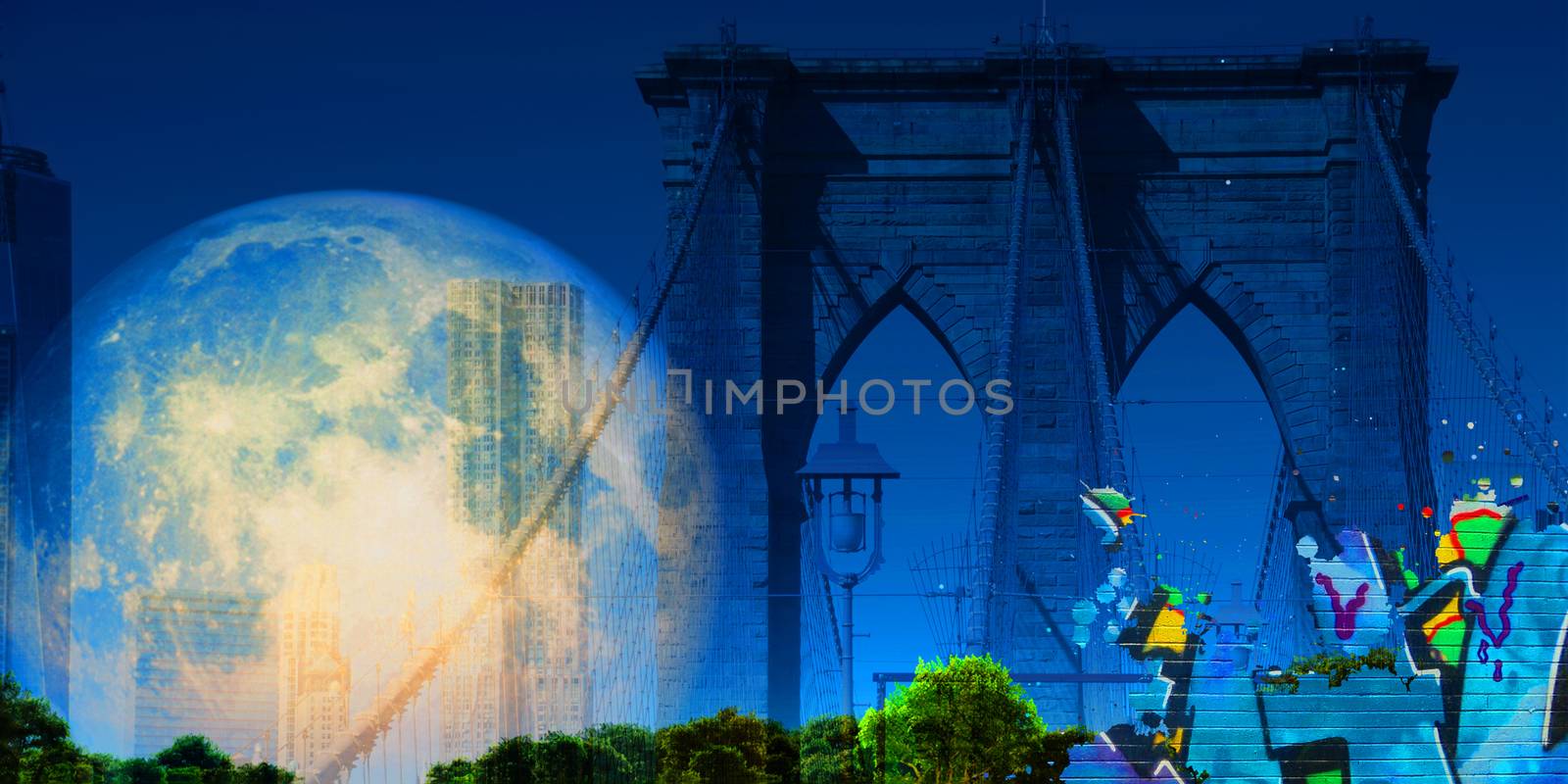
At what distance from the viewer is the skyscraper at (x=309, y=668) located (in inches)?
1810

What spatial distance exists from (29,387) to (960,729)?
23.2 metres

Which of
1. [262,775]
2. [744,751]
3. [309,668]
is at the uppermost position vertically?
[309,668]

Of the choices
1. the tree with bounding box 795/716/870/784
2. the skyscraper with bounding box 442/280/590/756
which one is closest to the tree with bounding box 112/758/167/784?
the skyscraper with bounding box 442/280/590/756

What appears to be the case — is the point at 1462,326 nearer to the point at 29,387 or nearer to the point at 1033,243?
the point at 1033,243

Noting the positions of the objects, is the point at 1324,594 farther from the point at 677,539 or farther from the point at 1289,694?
the point at 677,539

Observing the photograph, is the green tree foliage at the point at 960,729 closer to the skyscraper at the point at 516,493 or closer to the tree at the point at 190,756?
the skyscraper at the point at 516,493

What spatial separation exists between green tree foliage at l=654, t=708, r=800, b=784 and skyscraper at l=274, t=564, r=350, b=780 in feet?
27.2

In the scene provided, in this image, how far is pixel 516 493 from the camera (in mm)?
51250

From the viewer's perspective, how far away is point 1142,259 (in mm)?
53656

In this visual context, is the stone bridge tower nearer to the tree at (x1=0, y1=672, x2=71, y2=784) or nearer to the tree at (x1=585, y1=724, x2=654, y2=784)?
the tree at (x1=585, y1=724, x2=654, y2=784)

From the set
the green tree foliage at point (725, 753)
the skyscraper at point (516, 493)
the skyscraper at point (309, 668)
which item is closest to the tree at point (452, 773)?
the green tree foliage at point (725, 753)

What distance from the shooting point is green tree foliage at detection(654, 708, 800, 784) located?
39281 mm

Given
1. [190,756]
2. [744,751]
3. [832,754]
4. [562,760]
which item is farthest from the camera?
[190,756]

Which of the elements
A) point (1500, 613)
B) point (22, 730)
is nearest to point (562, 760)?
point (22, 730)
